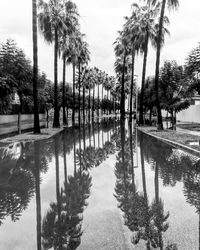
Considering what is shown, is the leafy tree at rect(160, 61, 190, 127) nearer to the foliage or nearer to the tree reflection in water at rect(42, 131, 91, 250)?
the foliage

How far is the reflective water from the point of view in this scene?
5.26 metres

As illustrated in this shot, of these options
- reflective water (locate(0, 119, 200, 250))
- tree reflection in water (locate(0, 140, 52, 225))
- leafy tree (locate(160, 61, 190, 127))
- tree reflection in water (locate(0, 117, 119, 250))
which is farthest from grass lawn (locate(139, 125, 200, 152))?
leafy tree (locate(160, 61, 190, 127))

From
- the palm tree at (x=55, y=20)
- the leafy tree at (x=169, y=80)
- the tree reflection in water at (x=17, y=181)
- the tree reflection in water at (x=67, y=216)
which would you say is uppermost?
the palm tree at (x=55, y=20)

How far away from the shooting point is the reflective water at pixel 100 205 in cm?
526

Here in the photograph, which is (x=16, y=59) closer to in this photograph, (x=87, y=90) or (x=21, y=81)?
(x=21, y=81)

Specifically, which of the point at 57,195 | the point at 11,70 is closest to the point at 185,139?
the point at 57,195

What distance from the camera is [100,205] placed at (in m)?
7.33

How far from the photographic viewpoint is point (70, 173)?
36.3ft

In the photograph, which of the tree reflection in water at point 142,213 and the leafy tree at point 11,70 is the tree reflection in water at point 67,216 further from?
the leafy tree at point 11,70

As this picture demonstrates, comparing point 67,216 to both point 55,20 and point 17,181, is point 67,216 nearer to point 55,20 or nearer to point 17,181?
point 17,181

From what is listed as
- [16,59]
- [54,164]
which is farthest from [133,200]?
[16,59]

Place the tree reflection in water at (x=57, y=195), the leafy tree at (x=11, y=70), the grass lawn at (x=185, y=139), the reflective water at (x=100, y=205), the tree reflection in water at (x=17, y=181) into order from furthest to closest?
the leafy tree at (x=11, y=70) → the grass lawn at (x=185, y=139) → the tree reflection in water at (x=17, y=181) → the tree reflection in water at (x=57, y=195) → the reflective water at (x=100, y=205)

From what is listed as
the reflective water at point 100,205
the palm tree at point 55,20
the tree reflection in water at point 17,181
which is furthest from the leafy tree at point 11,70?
the reflective water at point 100,205

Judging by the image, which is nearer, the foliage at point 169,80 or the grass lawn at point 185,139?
the grass lawn at point 185,139
